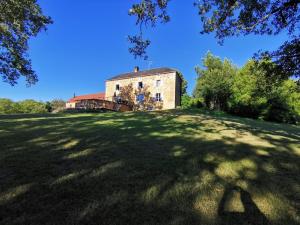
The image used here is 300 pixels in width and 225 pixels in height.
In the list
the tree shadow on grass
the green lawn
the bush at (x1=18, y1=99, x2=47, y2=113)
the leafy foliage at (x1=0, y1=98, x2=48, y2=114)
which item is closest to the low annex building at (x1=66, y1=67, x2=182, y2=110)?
the green lawn

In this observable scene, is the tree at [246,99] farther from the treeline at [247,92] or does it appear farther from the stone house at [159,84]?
the stone house at [159,84]

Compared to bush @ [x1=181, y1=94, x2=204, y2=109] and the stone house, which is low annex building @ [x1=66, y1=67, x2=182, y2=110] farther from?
bush @ [x1=181, y1=94, x2=204, y2=109]

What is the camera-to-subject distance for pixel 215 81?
35.7 metres

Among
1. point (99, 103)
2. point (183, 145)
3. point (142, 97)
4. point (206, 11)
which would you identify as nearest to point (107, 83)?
point (142, 97)

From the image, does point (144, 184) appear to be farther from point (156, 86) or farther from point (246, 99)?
point (246, 99)

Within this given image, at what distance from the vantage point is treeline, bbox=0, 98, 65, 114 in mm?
67356

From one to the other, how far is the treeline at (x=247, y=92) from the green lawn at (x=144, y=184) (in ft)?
19.9

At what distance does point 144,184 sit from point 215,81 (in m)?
35.0

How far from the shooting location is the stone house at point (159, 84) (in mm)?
29422

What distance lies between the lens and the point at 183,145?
5895 millimetres

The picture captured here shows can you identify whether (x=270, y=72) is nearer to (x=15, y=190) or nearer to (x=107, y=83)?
(x=15, y=190)

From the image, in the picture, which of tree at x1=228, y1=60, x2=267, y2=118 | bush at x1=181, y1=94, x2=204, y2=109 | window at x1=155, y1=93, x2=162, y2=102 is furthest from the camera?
bush at x1=181, y1=94, x2=204, y2=109

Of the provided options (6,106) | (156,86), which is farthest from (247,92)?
(6,106)

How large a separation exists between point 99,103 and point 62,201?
21751 mm
